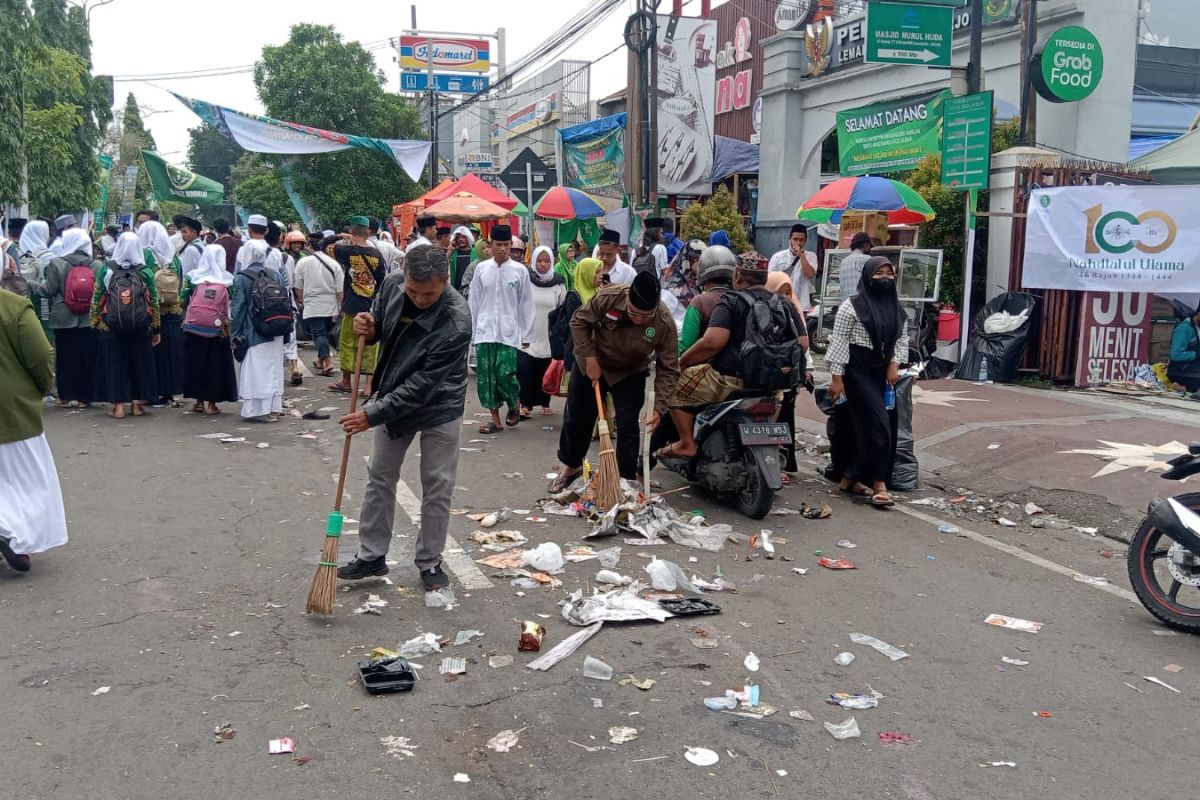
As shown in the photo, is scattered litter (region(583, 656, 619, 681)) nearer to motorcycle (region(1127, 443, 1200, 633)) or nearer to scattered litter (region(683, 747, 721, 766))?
scattered litter (region(683, 747, 721, 766))

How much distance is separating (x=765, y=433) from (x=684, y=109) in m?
16.6

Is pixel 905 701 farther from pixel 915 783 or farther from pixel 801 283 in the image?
pixel 801 283

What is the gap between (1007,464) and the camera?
8680 mm

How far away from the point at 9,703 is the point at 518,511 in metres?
3.53

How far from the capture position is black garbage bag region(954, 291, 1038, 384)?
1243cm

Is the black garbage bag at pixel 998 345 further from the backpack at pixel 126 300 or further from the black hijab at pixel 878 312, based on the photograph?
the backpack at pixel 126 300

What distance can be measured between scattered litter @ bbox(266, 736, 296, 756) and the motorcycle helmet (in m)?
4.77

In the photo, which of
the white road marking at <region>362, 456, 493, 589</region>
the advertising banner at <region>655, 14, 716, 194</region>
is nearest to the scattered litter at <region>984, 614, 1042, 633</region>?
the white road marking at <region>362, 456, 493, 589</region>

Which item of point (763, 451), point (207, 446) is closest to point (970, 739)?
point (763, 451)

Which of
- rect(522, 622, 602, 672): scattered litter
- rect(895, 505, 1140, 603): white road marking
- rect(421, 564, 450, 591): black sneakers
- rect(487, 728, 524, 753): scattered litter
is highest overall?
rect(421, 564, 450, 591): black sneakers

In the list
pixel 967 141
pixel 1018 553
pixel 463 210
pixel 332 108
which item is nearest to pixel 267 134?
pixel 463 210

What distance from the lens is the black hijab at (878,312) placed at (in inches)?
295

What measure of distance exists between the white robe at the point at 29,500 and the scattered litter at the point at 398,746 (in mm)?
2895

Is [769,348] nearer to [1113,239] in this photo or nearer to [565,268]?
[565,268]
